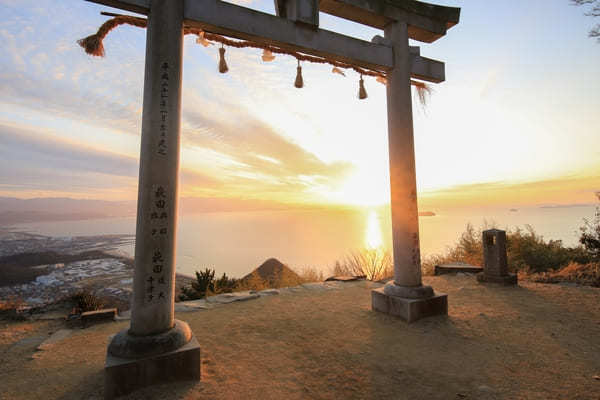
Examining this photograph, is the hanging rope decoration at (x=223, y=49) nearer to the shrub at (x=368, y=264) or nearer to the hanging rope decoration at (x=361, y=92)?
the hanging rope decoration at (x=361, y=92)

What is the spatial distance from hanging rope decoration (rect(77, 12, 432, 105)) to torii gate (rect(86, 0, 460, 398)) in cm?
16

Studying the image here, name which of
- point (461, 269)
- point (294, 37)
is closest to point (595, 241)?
point (461, 269)

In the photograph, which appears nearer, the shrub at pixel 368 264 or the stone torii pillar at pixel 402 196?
the stone torii pillar at pixel 402 196

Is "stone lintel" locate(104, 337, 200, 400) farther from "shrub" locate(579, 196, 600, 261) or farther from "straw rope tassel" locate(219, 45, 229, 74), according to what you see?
"shrub" locate(579, 196, 600, 261)

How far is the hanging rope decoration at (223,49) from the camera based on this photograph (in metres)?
2.93

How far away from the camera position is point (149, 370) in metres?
2.19

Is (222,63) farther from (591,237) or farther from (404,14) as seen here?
(591,237)

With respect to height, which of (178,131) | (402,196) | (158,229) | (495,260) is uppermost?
(178,131)

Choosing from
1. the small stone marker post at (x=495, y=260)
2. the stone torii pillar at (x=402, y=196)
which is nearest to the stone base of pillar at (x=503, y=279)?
the small stone marker post at (x=495, y=260)

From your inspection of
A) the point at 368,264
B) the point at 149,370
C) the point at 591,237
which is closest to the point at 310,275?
the point at 368,264

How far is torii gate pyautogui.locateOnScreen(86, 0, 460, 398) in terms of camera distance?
2.32 meters

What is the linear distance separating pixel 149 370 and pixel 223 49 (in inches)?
136

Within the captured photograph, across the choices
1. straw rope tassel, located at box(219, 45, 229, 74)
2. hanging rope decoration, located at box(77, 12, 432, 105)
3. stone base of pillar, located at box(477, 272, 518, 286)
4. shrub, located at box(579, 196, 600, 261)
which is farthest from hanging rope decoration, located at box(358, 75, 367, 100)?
shrub, located at box(579, 196, 600, 261)

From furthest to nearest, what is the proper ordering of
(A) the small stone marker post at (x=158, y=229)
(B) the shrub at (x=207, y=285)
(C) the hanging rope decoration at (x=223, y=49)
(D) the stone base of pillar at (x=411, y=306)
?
(B) the shrub at (x=207, y=285) < (D) the stone base of pillar at (x=411, y=306) < (C) the hanging rope decoration at (x=223, y=49) < (A) the small stone marker post at (x=158, y=229)
